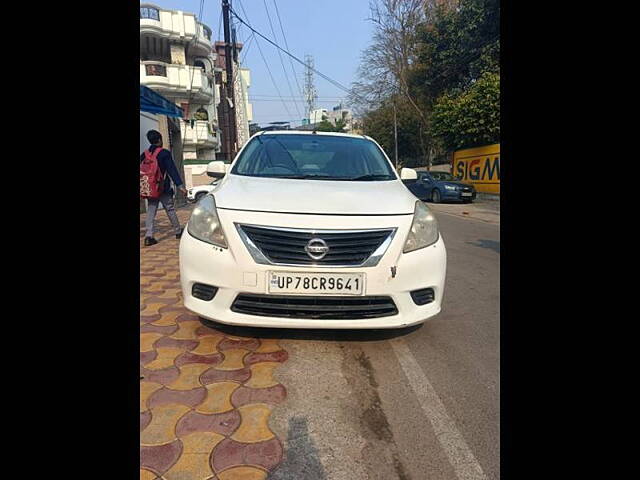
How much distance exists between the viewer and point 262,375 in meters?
2.03

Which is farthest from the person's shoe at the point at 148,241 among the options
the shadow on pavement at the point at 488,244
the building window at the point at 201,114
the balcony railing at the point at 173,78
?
the building window at the point at 201,114

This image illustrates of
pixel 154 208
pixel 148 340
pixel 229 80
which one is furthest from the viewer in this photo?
pixel 229 80

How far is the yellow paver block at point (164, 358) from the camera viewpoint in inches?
83.8

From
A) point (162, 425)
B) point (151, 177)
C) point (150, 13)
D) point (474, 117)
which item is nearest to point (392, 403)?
point (162, 425)

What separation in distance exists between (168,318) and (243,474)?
169 centimetres

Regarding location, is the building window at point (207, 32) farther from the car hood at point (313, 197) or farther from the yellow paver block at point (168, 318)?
the yellow paver block at point (168, 318)

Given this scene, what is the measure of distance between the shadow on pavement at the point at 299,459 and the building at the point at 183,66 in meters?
23.3

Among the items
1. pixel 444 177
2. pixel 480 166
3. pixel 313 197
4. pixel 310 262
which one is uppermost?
pixel 480 166

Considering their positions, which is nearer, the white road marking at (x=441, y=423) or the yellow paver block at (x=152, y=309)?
the white road marking at (x=441, y=423)

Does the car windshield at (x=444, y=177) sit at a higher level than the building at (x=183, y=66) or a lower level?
lower

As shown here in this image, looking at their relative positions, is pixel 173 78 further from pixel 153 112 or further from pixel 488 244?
pixel 488 244
